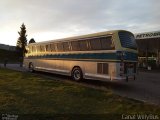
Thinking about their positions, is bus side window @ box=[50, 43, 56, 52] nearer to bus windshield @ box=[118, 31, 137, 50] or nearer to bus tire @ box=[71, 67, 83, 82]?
bus tire @ box=[71, 67, 83, 82]

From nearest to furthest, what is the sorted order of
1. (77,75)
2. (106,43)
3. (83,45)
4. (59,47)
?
(106,43), (83,45), (77,75), (59,47)

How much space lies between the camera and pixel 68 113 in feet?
22.0

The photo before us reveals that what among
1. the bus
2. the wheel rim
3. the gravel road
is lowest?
the gravel road

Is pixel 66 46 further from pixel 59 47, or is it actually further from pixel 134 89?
pixel 134 89

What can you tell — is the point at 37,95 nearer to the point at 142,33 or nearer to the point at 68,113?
the point at 68,113

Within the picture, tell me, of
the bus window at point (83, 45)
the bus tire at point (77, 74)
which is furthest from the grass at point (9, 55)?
the bus window at point (83, 45)

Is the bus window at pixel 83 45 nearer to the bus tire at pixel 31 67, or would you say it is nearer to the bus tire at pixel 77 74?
the bus tire at pixel 77 74

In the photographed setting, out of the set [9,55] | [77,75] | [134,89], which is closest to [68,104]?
[134,89]

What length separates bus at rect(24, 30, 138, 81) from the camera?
468 inches

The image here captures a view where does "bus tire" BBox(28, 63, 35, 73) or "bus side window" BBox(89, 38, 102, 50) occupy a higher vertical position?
"bus side window" BBox(89, 38, 102, 50)

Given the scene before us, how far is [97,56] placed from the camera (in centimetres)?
1291

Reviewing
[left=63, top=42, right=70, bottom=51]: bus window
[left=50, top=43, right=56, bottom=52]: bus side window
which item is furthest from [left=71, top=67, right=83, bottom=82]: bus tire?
[left=50, top=43, right=56, bottom=52]: bus side window

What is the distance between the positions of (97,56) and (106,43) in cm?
96

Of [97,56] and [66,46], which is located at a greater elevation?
[66,46]
